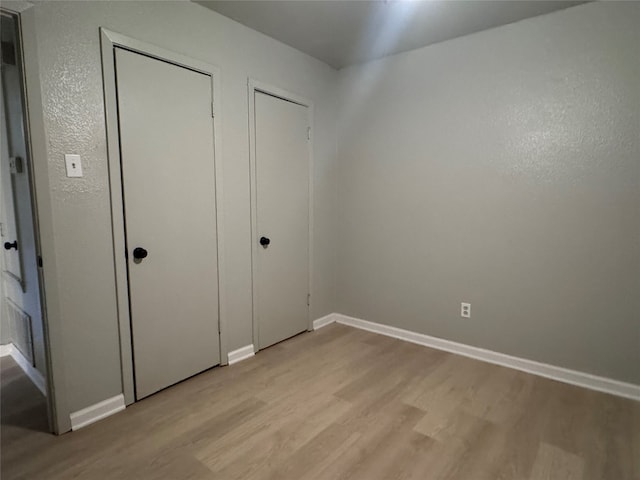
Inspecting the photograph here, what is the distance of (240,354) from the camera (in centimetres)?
287

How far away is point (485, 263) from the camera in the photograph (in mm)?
2855

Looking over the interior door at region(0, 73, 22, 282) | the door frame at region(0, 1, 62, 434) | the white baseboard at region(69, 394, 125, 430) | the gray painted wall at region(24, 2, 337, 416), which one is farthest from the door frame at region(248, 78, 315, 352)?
the interior door at region(0, 73, 22, 282)

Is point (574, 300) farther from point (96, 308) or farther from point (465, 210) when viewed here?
point (96, 308)

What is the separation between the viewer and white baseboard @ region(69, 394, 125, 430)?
200cm

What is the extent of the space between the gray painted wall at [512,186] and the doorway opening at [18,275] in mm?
2548

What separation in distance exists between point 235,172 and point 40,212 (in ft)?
4.13

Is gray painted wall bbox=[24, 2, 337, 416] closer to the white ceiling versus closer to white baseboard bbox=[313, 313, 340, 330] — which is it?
the white ceiling

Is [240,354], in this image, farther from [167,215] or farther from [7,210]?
[7,210]

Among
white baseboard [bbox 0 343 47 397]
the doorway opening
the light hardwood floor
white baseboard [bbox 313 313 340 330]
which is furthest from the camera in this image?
white baseboard [bbox 313 313 340 330]

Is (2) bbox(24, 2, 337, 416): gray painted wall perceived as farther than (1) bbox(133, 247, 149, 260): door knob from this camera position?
No

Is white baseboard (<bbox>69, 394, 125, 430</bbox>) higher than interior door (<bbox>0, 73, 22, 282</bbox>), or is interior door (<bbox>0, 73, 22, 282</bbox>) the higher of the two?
interior door (<bbox>0, 73, 22, 282</bbox>)

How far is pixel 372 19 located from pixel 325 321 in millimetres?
2705

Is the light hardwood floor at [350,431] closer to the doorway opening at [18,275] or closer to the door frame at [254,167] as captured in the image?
the doorway opening at [18,275]

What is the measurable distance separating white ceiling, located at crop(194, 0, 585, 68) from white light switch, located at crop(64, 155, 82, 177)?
1.32m
